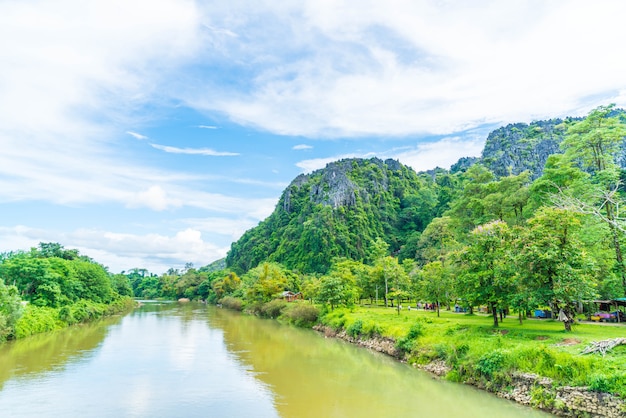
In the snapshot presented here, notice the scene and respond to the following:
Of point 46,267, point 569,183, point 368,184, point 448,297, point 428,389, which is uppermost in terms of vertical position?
point 368,184

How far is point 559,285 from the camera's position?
63.9 ft

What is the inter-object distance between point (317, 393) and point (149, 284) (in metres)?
154

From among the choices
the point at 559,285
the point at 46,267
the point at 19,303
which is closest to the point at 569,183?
the point at 559,285

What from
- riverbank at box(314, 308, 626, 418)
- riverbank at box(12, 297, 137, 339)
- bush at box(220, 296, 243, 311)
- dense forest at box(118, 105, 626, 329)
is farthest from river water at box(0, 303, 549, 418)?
bush at box(220, 296, 243, 311)

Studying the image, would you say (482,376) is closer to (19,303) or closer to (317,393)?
(317,393)

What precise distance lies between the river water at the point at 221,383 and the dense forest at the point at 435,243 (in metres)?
6.64

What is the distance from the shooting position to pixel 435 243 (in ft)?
238

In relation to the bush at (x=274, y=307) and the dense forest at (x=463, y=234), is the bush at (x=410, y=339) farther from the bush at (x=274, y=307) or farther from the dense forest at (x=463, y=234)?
the bush at (x=274, y=307)

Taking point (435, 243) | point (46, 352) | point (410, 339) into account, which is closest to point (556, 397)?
point (410, 339)

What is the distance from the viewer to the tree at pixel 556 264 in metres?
19.5

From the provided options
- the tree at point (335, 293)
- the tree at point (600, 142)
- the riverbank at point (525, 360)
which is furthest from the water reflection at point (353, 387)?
the tree at point (600, 142)

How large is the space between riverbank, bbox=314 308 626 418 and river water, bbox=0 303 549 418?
912 mm

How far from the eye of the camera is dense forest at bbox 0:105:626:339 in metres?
21.2

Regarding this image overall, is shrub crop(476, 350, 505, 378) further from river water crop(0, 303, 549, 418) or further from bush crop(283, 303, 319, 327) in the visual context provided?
bush crop(283, 303, 319, 327)
